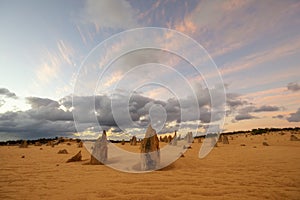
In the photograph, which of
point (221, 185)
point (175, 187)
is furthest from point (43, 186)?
point (221, 185)

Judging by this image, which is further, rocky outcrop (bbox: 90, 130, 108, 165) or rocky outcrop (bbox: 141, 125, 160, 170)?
rocky outcrop (bbox: 90, 130, 108, 165)

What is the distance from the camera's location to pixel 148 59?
50.8 feet

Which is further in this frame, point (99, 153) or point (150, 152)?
point (99, 153)

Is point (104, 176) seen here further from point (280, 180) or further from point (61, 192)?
point (280, 180)

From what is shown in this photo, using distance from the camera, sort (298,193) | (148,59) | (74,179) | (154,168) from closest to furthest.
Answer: (298,193)
(74,179)
(154,168)
(148,59)

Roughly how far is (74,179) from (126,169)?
2.48 metres

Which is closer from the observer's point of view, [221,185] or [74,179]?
[221,185]

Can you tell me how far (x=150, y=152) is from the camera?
30.9 feet

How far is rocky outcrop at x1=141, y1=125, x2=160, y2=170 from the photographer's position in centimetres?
927

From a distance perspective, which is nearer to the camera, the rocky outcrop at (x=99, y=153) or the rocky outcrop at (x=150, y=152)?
the rocky outcrop at (x=150, y=152)

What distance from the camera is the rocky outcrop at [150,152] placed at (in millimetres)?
9268

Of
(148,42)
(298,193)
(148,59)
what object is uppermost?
(148,42)

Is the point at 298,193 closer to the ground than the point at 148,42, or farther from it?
closer to the ground

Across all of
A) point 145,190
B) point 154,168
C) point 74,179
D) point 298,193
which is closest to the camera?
point 298,193
